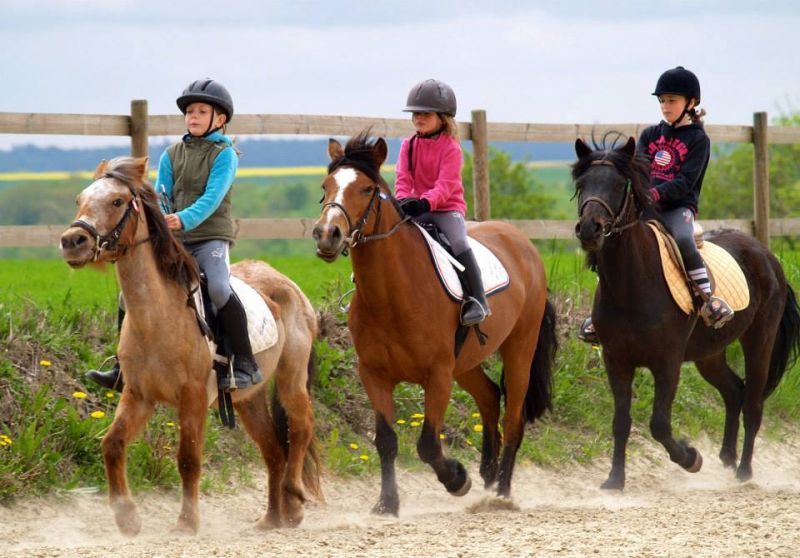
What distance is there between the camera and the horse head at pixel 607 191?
8320 millimetres

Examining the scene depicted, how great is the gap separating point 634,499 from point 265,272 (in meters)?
3.10

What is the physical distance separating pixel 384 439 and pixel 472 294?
3.75 feet

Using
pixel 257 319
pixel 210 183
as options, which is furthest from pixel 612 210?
pixel 210 183

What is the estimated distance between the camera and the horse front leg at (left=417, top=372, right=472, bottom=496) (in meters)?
7.66

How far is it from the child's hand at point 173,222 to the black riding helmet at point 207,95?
78 centimetres

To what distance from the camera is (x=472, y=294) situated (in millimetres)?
8070

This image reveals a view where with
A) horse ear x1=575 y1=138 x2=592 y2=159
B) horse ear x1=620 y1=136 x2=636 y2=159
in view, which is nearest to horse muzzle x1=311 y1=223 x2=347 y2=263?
horse ear x1=575 y1=138 x2=592 y2=159

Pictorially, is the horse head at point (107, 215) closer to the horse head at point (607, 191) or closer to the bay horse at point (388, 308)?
the bay horse at point (388, 308)

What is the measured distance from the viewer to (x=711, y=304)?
9.01 metres

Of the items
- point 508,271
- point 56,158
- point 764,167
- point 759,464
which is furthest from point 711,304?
point 56,158

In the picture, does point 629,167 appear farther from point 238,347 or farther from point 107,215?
point 107,215

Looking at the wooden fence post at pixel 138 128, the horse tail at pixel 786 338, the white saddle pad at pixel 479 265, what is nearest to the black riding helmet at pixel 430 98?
the white saddle pad at pixel 479 265

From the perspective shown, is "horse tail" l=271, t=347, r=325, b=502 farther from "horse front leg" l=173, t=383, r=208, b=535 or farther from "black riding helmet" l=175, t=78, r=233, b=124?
"black riding helmet" l=175, t=78, r=233, b=124

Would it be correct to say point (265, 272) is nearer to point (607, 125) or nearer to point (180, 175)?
point (180, 175)
